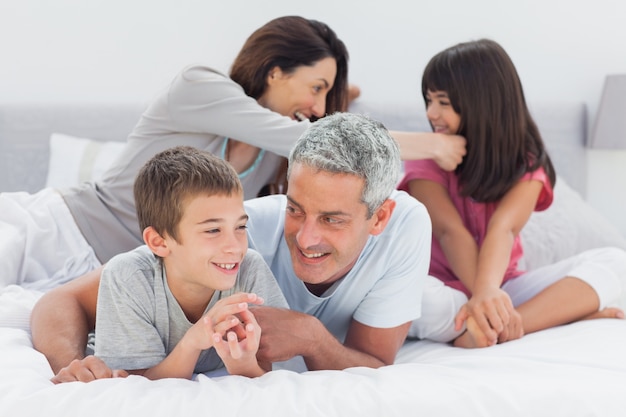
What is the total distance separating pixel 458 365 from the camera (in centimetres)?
150

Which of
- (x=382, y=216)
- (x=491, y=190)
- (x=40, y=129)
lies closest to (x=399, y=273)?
(x=382, y=216)

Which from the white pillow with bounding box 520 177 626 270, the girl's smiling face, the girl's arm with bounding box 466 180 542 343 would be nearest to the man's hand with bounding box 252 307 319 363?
the girl's arm with bounding box 466 180 542 343

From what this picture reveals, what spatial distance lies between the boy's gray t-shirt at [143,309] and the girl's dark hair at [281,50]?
30.6 inches

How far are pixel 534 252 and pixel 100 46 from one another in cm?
188

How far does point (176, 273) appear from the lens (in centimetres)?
142

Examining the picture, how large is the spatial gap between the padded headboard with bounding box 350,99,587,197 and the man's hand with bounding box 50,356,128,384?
185 centimetres

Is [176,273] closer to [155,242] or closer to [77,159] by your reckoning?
[155,242]

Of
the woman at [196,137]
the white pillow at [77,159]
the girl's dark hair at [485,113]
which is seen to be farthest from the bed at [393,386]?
the white pillow at [77,159]

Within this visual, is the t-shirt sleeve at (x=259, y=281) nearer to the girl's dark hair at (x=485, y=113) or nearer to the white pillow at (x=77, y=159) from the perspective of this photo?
the girl's dark hair at (x=485, y=113)

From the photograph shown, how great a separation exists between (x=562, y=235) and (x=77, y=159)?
1.67 m

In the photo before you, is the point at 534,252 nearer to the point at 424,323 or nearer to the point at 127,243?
the point at 424,323

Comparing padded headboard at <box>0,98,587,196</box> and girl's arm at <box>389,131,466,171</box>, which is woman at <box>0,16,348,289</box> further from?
padded headboard at <box>0,98,587,196</box>

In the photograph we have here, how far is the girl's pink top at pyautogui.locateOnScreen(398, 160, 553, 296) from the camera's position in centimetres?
218

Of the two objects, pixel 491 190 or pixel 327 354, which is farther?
pixel 491 190
